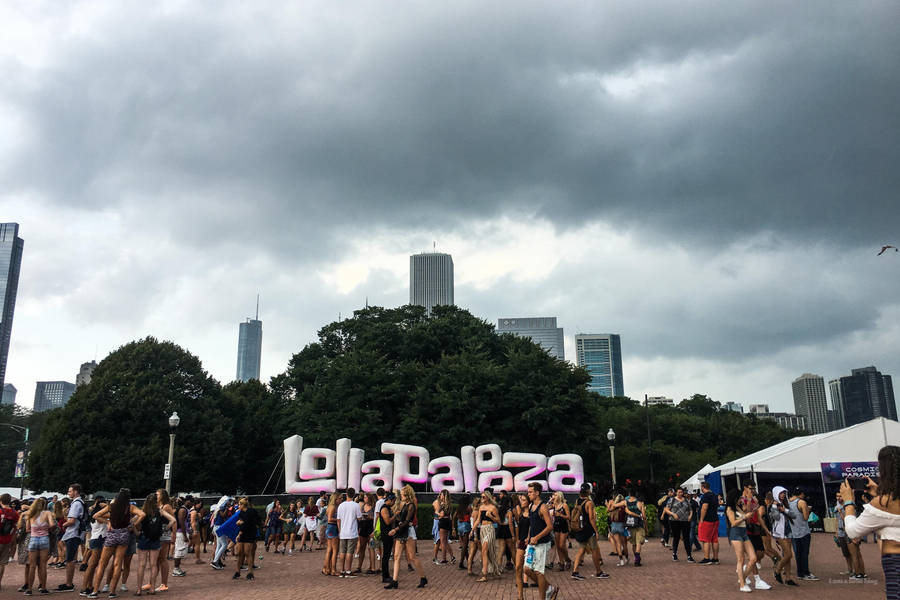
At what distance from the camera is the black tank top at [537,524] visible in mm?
9938

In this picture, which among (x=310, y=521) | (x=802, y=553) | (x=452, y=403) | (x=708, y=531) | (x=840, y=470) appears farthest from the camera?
(x=452, y=403)

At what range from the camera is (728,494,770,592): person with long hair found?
11945 mm

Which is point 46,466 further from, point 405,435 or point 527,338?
point 527,338

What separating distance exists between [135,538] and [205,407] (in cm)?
3239

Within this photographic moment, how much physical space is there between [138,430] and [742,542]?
3722cm

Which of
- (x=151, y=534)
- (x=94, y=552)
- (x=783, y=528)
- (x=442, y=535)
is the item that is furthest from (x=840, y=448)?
(x=94, y=552)

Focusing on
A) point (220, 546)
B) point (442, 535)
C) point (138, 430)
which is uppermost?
point (138, 430)

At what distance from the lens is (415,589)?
12.8 metres

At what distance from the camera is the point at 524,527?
34.5 feet

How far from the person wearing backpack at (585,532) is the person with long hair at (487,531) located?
1.76m

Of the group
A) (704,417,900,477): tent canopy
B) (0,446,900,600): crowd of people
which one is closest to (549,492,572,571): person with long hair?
(0,446,900,600): crowd of people

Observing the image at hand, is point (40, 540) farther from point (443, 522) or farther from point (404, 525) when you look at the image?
point (443, 522)

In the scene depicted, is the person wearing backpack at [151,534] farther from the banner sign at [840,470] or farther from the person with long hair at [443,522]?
the banner sign at [840,470]

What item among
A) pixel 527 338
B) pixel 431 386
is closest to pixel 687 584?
pixel 431 386
